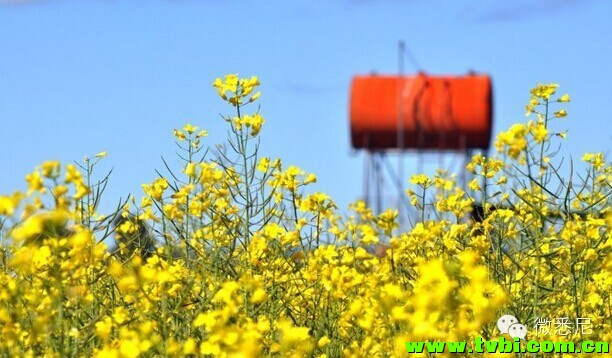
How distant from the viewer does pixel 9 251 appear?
5.52m

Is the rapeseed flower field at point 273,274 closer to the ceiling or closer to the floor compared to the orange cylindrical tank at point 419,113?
closer to the ceiling

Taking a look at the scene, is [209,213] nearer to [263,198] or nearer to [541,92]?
[263,198]

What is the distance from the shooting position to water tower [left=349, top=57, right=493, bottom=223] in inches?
894

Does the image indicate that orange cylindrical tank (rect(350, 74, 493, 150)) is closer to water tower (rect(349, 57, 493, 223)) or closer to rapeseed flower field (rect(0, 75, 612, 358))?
water tower (rect(349, 57, 493, 223))

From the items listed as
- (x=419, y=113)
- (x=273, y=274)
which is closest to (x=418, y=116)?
(x=419, y=113)

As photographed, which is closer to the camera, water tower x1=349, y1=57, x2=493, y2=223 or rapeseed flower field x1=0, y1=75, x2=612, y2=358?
rapeseed flower field x1=0, y1=75, x2=612, y2=358

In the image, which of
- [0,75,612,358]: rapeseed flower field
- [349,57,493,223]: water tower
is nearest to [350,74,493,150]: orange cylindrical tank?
[349,57,493,223]: water tower

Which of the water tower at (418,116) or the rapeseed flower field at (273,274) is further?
the water tower at (418,116)

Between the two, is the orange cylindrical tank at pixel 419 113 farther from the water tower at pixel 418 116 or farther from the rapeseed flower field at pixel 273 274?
the rapeseed flower field at pixel 273 274

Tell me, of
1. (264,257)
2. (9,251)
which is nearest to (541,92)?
(264,257)

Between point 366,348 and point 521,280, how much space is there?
4.16 ft

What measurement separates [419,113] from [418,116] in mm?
58

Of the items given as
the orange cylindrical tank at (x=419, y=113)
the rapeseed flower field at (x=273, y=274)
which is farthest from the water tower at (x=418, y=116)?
the rapeseed flower field at (x=273, y=274)

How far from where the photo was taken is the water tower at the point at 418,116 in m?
22.7
